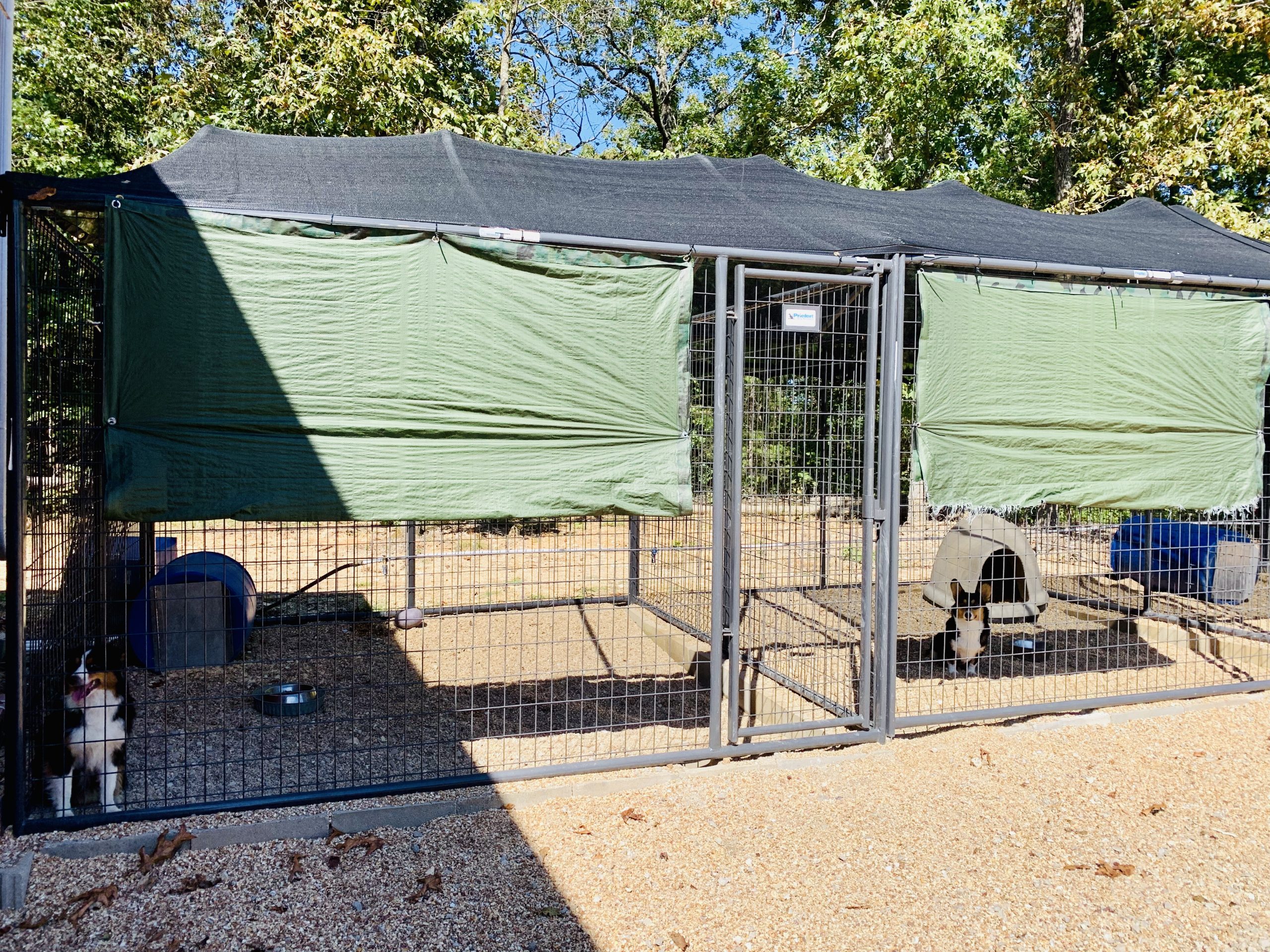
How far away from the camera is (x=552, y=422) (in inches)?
166

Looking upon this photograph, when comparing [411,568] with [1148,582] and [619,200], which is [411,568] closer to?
[619,200]

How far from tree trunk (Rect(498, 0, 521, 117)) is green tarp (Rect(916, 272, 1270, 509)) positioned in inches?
444

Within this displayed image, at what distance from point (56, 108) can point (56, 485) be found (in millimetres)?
11320

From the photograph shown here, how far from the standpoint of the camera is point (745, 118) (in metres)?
16.2

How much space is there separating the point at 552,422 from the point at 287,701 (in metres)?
2.41

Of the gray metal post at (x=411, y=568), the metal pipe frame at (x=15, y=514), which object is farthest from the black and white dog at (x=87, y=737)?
the gray metal post at (x=411, y=568)

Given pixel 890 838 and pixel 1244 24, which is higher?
pixel 1244 24

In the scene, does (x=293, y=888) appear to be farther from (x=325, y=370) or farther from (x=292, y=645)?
(x=292, y=645)

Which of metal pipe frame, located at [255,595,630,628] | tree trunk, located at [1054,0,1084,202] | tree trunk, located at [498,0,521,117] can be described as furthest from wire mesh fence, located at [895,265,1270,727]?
tree trunk, located at [498,0,521,117]

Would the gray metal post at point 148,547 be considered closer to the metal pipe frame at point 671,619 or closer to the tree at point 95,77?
the metal pipe frame at point 671,619

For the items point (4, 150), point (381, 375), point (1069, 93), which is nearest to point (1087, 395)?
point (381, 375)

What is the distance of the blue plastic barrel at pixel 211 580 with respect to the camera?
5715 mm

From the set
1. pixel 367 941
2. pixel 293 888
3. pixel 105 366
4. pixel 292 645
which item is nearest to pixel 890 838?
pixel 367 941

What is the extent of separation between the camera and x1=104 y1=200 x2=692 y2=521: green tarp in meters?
3.63
